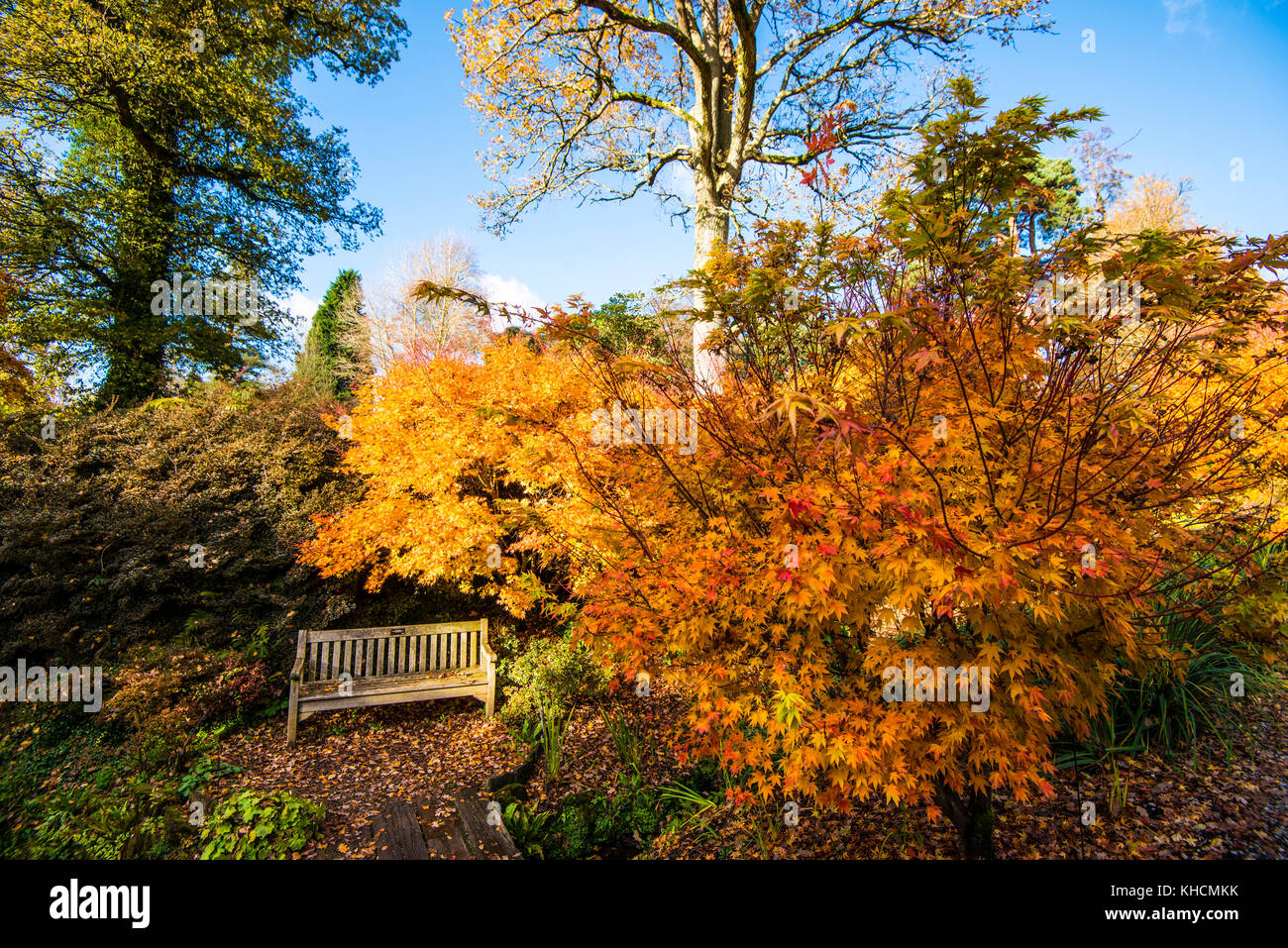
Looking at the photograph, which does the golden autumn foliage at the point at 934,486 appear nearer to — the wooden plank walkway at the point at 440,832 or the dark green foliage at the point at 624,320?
the wooden plank walkway at the point at 440,832

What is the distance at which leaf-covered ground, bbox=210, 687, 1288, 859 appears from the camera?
3.22 metres

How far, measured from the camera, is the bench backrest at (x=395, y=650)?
20.3ft

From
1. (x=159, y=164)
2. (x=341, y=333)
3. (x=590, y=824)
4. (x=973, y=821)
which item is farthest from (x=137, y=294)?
(x=973, y=821)

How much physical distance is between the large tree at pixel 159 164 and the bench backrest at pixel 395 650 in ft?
28.6

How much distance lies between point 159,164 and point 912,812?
54.3 ft

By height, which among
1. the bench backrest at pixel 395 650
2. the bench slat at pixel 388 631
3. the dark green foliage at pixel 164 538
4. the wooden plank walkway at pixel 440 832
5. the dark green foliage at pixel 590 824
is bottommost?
the dark green foliage at pixel 590 824

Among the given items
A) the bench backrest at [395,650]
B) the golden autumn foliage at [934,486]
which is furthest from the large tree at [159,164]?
the golden autumn foliage at [934,486]

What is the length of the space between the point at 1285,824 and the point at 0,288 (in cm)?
1455

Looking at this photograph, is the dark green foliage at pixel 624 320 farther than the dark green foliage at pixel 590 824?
Yes

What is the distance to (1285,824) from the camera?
3186mm

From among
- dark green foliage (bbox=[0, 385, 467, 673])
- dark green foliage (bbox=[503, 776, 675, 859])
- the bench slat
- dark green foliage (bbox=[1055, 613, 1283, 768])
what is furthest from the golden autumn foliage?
dark green foliage (bbox=[0, 385, 467, 673])

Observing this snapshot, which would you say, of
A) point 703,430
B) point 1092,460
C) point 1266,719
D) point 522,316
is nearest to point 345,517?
point 522,316
